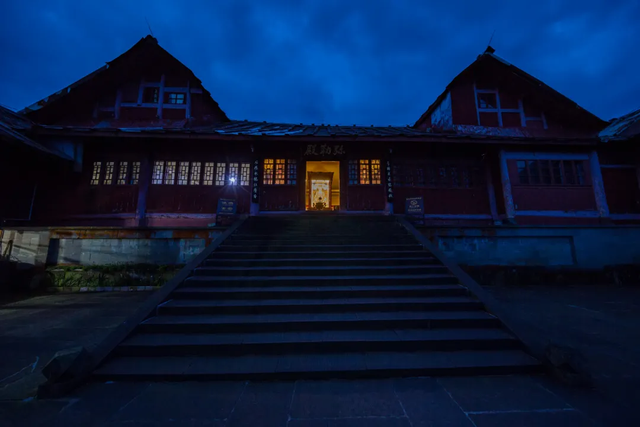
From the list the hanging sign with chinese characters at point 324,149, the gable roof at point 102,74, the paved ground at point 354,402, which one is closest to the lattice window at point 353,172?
the hanging sign with chinese characters at point 324,149

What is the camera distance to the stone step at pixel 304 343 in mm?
3562

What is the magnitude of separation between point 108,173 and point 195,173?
11.1ft

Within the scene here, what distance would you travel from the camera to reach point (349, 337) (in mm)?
3752

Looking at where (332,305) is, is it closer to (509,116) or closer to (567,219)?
(567,219)

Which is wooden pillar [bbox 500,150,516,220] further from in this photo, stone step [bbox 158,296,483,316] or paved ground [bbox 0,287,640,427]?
stone step [bbox 158,296,483,316]

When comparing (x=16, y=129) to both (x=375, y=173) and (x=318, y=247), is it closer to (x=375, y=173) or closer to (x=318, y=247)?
(x=318, y=247)

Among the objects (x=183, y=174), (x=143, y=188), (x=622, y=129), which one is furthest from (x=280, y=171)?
Result: (x=622, y=129)

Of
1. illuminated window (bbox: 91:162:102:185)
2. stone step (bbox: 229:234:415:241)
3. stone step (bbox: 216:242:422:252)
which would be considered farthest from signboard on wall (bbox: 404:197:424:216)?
illuminated window (bbox: 91:162:102:185)

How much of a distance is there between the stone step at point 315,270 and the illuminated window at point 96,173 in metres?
8.42

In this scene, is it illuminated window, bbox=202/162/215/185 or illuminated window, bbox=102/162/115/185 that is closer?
illuminated window, bbox=102/162/115/185

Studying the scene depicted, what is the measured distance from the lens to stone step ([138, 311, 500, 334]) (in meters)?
3.97

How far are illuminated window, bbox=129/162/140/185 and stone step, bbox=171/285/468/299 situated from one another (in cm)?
793

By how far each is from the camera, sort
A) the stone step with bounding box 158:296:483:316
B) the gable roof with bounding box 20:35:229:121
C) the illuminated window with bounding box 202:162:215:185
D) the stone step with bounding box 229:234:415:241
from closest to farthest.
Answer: the stone step with bounding box 158:296:483:316 < the stone step with bounding box 229:234:415:241 < the gable roof with bounding box 20:35:229:121 < the illuminated window with bounding box 202:162:215:185

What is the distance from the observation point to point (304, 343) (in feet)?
11.8
